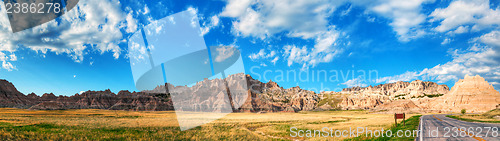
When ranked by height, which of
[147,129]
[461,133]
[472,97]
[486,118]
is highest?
[461,133]

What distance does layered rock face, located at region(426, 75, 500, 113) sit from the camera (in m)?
150

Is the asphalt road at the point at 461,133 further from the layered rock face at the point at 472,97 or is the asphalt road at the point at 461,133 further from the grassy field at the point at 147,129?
the layered rock face at the point at 472,97

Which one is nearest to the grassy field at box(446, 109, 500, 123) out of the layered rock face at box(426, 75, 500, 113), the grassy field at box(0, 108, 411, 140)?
the grassy field at box(0, 108, 411, 140)


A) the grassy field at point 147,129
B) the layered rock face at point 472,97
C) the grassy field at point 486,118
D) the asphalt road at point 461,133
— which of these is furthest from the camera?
the layered rock face at point 472,97

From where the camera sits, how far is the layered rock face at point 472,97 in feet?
491

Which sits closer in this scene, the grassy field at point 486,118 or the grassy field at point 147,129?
the grassy field at point 147,129

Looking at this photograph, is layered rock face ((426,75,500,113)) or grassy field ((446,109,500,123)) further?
layered rock face ((426,75,500,113))

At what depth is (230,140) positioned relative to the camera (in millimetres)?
25625

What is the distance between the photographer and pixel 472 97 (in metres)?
158

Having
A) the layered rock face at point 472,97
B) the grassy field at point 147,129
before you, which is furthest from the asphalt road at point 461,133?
the layered rock face at point 472,97

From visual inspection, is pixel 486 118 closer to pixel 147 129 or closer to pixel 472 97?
pixel 147 129

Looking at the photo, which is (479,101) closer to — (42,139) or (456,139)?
(456,139)

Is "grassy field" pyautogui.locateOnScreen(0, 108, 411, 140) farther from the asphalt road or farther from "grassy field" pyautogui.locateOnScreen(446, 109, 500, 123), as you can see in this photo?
"grassy field" pyautogui.locateOnScreen(446, 109, 500, 123)

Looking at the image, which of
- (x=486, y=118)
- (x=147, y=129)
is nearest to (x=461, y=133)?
(x=486, y=118)
